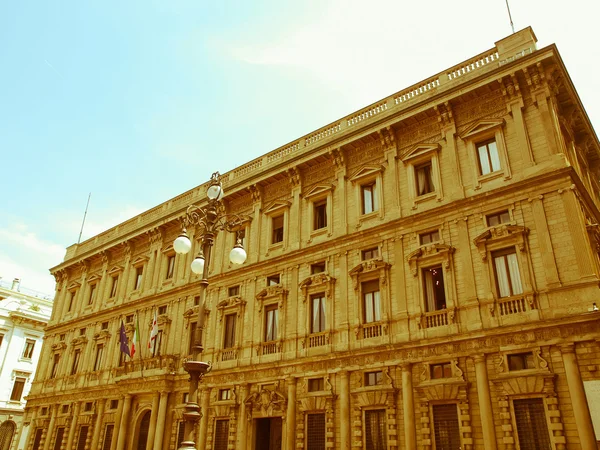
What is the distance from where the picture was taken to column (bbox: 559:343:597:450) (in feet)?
40.9

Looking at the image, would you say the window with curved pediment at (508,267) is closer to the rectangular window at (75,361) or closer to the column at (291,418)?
the column at (291,418)

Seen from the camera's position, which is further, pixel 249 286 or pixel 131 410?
pixel 131 410

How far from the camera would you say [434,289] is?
17.2m

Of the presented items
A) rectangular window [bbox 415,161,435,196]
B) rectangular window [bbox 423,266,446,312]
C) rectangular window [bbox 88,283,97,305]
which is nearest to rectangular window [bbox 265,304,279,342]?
rectangular window [bbox 423,266,446,312]

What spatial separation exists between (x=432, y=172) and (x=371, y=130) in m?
3.36

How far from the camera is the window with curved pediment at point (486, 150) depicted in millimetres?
17266

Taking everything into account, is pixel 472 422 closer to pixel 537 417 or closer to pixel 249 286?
pixel 537 417

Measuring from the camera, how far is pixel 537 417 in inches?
532

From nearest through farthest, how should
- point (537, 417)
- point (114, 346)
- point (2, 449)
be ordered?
point (537, 417), point (114, 346), point (2, 449)

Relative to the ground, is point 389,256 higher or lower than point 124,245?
lower

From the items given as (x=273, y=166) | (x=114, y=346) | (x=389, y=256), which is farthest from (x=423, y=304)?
(x=114, y=346)

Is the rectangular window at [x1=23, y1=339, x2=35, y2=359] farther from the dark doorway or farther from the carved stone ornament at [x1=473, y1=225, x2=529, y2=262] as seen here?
the carved stone ornament at [x1=473, y1=225, x2=529, y2=262]

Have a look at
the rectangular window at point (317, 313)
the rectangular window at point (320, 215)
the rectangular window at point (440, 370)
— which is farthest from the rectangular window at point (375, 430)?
the rectangular window at point (320, 215)

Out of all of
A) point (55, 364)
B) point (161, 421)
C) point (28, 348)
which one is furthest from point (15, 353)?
point (161, 421)
